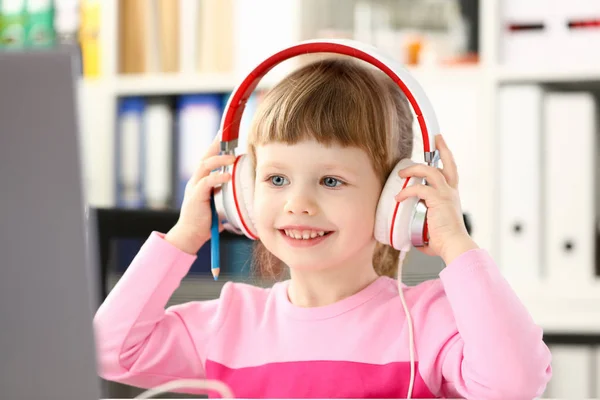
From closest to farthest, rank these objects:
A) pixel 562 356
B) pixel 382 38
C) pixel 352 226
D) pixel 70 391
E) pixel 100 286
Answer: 1. pixel 70 391
2. pixel 352 226
3. pixel 100 286
4. pixel 562 356
5. pixel 382 38

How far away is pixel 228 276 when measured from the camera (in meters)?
1.32

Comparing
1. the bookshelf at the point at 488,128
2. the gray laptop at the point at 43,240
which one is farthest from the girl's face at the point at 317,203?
the bookshelf at the point at 488,128

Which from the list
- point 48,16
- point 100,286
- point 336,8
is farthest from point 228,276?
point 48,16

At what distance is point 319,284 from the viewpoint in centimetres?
102

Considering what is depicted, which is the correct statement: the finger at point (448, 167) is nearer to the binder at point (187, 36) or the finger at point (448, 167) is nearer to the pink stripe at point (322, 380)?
the pink stripe at point (322, 380)

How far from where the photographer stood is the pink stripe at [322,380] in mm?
941

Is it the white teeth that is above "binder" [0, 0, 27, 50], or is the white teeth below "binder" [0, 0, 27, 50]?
below

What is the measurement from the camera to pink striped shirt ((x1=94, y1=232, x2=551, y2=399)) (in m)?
Result: 0.92

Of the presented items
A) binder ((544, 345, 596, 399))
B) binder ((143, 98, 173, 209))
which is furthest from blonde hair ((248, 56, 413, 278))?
binder ((143, 98, 173, 209))

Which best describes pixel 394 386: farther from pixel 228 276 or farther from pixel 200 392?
pixel 228 276

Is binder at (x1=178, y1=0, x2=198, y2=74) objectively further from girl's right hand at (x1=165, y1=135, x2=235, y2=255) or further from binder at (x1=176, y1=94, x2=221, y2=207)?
girl's right hand at (x1=165, y1=135, x2=235, y2=255)

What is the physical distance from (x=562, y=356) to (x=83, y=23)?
1531 millimetres

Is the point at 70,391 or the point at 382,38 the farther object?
the point at 382,38

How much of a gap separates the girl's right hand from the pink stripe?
162 millimetres
